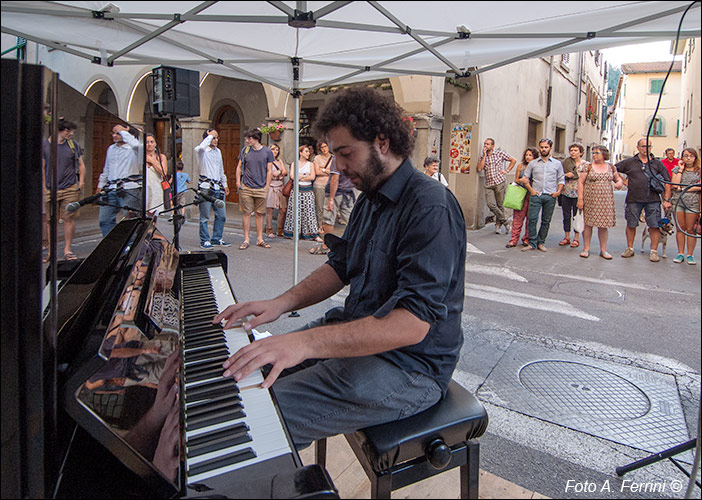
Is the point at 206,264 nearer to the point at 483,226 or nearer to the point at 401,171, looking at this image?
the point at 401,171

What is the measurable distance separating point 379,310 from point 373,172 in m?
0.52

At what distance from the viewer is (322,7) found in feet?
8.25

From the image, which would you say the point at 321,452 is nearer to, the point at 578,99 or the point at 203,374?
the point at 203,374

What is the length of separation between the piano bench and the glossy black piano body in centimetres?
43

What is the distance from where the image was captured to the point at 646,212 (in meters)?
7.66

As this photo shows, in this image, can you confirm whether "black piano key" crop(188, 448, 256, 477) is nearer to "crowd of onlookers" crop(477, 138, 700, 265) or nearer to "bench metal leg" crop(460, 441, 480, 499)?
"bench metal leg" crop(460, 441, 480, 499)

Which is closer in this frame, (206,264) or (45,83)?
(45,83)

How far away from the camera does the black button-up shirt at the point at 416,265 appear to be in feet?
5.03

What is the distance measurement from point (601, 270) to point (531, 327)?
3139 mm

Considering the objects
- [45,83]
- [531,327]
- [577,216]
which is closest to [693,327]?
[531,327]

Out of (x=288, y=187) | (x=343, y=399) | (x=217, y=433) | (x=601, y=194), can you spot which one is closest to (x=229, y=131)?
(x=288, y=187)

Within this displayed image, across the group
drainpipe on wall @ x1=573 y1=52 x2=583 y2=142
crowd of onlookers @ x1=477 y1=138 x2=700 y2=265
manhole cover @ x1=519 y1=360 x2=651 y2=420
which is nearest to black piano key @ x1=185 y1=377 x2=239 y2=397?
manhole cover @ x1=519 y1=360 x2=651 y2=420

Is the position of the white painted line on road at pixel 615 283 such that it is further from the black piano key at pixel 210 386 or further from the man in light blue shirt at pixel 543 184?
the black piano key at pixel 210 386

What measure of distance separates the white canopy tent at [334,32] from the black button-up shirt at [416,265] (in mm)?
1159
